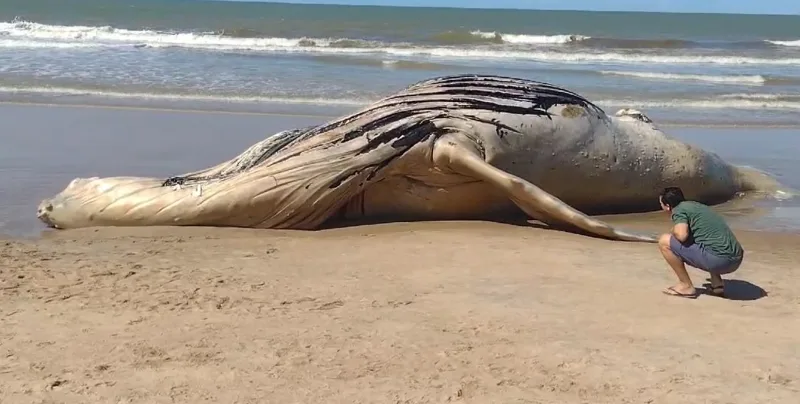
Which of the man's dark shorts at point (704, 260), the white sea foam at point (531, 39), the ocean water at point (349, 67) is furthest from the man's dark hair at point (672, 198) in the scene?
the white sea foam at point (531, 39)

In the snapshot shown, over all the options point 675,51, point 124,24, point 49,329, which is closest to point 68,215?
point 49,329

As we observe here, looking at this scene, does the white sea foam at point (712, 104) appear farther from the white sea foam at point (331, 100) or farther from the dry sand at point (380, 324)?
the dry sand at point (380, 324)

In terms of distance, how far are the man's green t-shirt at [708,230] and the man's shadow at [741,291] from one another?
0.20 m

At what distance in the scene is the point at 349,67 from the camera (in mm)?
21219

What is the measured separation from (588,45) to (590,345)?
33200 millimetres

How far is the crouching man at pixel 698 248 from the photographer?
457 cm

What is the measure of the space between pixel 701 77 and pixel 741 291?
59.2ft

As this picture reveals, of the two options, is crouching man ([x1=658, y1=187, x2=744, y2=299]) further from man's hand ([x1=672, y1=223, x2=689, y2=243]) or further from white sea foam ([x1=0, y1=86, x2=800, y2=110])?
white sea foam ([x1=0, y1=86, x2=800, y2=110])

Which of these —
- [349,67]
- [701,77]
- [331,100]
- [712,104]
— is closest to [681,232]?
[331,100]

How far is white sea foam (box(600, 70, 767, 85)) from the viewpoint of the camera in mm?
20547

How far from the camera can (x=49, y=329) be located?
12.1ft

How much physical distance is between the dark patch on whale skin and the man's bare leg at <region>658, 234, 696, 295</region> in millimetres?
1796

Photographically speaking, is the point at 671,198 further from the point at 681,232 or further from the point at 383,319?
the point at 383,319

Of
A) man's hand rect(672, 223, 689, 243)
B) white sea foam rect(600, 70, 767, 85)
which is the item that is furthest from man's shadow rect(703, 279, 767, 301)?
white sea foam rect(600, 70, 767, 85)
